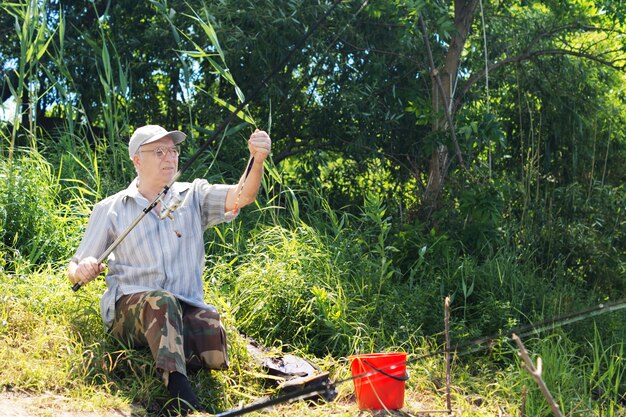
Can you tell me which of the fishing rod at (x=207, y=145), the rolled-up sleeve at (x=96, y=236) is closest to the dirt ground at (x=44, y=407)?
the fishing rod at (x=207, y=145)

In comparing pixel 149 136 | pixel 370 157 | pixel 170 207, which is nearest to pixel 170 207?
pixel 170 207

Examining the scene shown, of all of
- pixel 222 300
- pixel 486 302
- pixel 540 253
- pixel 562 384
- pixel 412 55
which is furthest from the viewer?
pixel 412 55

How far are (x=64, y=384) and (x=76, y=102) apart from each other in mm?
3559

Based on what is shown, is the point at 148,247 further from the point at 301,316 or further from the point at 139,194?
the point at 301,316

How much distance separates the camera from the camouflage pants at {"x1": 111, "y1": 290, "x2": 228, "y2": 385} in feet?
12.4

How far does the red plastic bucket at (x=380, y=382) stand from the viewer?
3.78 m

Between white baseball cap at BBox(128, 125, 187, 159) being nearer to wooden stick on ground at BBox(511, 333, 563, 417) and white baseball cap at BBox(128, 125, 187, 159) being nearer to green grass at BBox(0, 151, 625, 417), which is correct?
green grass at BBox(0, 151, 625, 417)

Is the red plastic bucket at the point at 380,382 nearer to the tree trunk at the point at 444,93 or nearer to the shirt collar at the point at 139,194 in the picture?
the shirt collar at the point at 139,194

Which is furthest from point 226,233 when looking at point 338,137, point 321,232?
point 338,137

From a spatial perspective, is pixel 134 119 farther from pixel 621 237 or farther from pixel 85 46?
pixel 621 237

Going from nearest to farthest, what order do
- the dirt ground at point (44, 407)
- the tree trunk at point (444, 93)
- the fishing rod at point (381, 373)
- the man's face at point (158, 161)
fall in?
1. the fishing rod at point (381, 373)
2. the dirt ground at point (44, 407)
3. the man's face at point (158, 161)
4. the tree trunk at point (444, 93)

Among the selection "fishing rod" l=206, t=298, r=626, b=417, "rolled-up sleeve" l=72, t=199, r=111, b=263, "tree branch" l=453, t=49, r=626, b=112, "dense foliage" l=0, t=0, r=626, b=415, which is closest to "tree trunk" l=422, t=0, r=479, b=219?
"dense foliage" l=0, t=0, r=626, b=415

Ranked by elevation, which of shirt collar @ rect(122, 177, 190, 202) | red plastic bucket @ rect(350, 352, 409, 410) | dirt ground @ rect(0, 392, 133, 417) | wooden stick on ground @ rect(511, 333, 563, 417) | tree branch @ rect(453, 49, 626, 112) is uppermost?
tree branch @ rect(453, 49, 626, 112)

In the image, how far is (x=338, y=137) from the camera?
6.88 m
